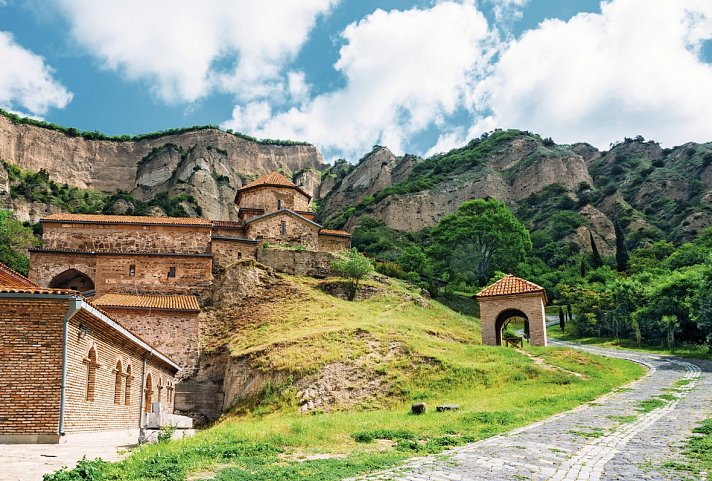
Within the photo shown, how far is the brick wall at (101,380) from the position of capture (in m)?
12.4

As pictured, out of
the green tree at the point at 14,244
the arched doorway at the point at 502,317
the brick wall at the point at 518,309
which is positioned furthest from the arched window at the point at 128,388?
the green tree at the point at 14,244

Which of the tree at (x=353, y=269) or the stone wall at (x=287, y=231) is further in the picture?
the stone wall at (x=287, y=231)

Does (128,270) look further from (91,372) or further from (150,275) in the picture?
(91,372)

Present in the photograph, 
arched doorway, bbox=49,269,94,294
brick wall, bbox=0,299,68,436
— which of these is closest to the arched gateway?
brick wall, bbox=0,299,68,436

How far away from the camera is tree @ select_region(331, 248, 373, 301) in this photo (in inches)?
1538

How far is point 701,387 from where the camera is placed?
67.5 ft

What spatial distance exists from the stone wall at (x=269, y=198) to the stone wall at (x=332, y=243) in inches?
154

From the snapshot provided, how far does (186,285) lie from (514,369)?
71.9 feet

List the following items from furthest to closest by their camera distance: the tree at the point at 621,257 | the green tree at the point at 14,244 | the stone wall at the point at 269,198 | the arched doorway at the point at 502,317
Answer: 1. the tree at the point at 621,257
2. the green tree at the point at 14,244
3. the stone wall at the point at 269,198
4. the arched doorway at the point at 502,317

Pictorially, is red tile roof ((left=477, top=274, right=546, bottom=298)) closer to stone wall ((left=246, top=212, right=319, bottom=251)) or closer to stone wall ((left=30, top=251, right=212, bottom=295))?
stone wall ((left=30, top=251, right=212, bottom=295))

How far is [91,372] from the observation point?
552 inches

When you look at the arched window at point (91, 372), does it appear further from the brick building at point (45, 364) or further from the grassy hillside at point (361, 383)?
the grassy hillside at point (361, 383)

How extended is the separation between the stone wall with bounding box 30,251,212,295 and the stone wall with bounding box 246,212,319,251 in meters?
6.87

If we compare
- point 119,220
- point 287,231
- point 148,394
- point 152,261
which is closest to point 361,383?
point 148,394
